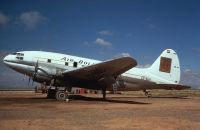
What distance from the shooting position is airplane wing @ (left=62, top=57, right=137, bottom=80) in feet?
79.1

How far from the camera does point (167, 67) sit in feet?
109

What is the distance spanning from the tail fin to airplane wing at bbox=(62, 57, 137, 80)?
7.95m

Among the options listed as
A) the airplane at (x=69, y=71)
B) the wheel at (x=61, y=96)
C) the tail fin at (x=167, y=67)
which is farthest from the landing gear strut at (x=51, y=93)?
the tail fin at (x=167, y=67)

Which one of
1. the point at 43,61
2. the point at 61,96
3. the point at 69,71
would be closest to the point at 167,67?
the point at 69,71

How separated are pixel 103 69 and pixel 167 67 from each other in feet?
36.1

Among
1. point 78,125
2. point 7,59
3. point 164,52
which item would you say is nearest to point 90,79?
point 7,59

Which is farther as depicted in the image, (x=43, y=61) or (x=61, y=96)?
(x=43, y=61)

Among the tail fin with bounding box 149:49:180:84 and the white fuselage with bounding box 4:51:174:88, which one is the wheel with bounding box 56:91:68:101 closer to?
the white fuselage with bounding box 4:51:174:88

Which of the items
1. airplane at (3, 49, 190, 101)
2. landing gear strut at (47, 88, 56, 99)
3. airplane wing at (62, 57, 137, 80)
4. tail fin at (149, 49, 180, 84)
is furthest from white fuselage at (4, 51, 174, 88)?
tail fin at (149, 49, 180, 84)

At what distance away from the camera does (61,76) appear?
86.1 ft

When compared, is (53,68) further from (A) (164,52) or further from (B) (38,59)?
(A) (164,52)

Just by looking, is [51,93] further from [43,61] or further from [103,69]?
[103,69]

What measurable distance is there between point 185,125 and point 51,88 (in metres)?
19.0

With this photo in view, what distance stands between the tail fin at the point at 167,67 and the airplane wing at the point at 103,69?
7946 mm
